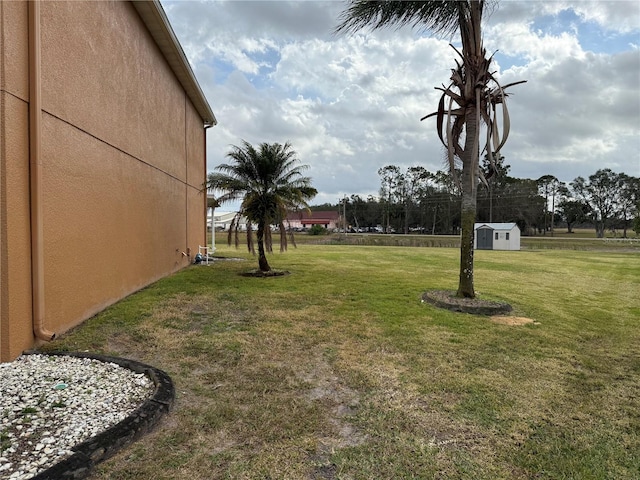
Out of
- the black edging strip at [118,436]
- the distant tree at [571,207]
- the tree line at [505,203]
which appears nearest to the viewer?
the black edging strip at [118,436]

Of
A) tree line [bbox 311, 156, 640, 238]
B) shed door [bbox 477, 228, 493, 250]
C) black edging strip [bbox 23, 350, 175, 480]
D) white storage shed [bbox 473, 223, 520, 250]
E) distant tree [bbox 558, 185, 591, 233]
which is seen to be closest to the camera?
black edging strip [bbox 23, 350, 175, 480]

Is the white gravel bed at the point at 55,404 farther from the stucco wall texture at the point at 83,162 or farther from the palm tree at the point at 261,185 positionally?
the palm tree at the point at 261,185

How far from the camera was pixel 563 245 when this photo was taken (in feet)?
119

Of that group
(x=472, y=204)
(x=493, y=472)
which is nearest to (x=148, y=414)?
(x=493, y=472)

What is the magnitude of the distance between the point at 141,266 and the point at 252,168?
4.65 m

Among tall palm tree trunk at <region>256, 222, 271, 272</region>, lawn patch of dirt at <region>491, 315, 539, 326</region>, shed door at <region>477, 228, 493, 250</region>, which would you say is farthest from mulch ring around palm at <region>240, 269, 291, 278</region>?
shed door at <region>477, 228, 493, 250</region>

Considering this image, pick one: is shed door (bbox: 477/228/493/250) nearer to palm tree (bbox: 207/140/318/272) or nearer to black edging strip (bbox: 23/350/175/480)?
palm tree (bbox: 207/140/318/272)

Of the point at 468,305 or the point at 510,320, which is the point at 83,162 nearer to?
the point at 468,305

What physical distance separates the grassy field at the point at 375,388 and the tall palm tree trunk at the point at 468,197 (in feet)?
3.83

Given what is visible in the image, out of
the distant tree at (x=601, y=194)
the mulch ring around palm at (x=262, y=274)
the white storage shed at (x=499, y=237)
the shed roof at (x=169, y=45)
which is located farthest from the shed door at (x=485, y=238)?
the distant tree at (x=601, y=194)

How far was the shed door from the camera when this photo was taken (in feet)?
101

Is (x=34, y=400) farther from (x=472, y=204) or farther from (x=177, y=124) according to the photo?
(x=177, y=124)

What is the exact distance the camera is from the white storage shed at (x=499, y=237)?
100 feet

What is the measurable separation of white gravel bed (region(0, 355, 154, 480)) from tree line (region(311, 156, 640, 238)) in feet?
179
